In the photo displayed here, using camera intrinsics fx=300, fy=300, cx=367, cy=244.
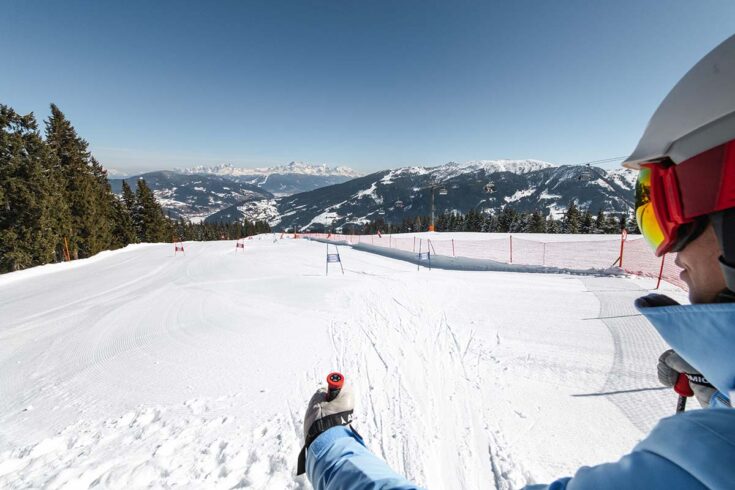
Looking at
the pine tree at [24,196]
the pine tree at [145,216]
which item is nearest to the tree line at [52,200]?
the pine tree at [24,196]

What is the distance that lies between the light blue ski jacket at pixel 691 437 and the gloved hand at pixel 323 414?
128cm

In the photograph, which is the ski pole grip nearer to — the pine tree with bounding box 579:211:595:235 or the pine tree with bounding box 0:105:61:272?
the pine tree with bounding box 0:105:61:272

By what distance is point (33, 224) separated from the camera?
2262cm

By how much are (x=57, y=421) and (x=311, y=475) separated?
4.86m

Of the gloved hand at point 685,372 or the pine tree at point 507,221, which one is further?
the pine tree at point 507,221

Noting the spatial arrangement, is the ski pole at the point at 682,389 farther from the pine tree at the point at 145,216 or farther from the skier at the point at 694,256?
the pine tree at the point at 145,216

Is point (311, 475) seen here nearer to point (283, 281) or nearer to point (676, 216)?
point (676, 216)

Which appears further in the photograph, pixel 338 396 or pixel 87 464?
pixel 87 464

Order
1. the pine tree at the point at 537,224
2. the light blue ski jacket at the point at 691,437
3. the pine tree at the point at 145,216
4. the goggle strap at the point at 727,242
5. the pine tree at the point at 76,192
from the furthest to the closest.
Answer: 1. the pine tree at the point at 537,224
2. the pine tree at the point at 145,216
3. the pine tree at the point at 76,192
4. the goggle strap at the point at 727,242
5. the light blue ski jacket at the point at 691,437

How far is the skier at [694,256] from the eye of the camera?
0.63 m

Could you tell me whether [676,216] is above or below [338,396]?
above

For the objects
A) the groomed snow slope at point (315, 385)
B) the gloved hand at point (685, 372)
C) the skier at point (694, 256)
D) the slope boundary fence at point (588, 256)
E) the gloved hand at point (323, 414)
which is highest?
the skier at point (694, 256)

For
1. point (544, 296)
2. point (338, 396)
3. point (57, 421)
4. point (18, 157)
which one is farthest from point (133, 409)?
point (18, 157)

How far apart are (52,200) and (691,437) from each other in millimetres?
34634
